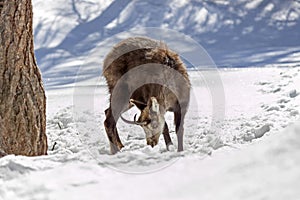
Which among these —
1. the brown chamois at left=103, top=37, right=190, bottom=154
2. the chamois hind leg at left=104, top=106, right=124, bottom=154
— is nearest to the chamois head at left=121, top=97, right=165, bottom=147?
the brown chamois at left=103, top=37, right=190, bottom=154

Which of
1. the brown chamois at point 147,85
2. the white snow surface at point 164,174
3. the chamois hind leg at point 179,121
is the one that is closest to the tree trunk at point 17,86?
the brown chamois at point 147,85

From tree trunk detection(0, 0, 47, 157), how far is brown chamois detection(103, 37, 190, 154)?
92cm

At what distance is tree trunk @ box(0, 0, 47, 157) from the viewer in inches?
198

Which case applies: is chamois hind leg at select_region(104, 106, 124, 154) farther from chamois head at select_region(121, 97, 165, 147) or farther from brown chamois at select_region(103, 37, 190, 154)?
chamois head at select_region(121, 97, 165, 147)

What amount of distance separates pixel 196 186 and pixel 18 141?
2.79m

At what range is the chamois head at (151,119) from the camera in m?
4.75

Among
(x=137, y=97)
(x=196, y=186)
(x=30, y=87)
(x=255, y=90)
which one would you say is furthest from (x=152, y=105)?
(x=255, y=90)

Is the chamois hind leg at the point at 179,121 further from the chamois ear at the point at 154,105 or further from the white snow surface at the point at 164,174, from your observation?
the white snow surface at the point at 164,174

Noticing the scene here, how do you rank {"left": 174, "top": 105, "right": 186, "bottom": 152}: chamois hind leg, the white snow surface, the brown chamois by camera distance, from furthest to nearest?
1. {"left": 174, "top": 105, "right": 186, "bottom": 152}: chamois hind leg
2. the brown chamois
3. the white snow surface

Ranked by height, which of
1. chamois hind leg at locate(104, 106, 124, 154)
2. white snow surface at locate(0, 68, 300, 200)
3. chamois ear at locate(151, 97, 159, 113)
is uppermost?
chamois ear at locate(151, 97, 159, 113)

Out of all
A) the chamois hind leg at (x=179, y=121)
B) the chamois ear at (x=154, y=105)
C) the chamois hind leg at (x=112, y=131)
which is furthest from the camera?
the chamois hind leg at (x=112, y=131)

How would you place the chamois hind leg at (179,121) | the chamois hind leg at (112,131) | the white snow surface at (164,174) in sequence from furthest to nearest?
1. the chamois hind leg at (112,131)
2. the chamois hind leg at (179,121)
3. the white snow surface at (164,174)

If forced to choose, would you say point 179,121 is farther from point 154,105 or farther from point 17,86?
point 17,86

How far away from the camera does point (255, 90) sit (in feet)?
33.9
